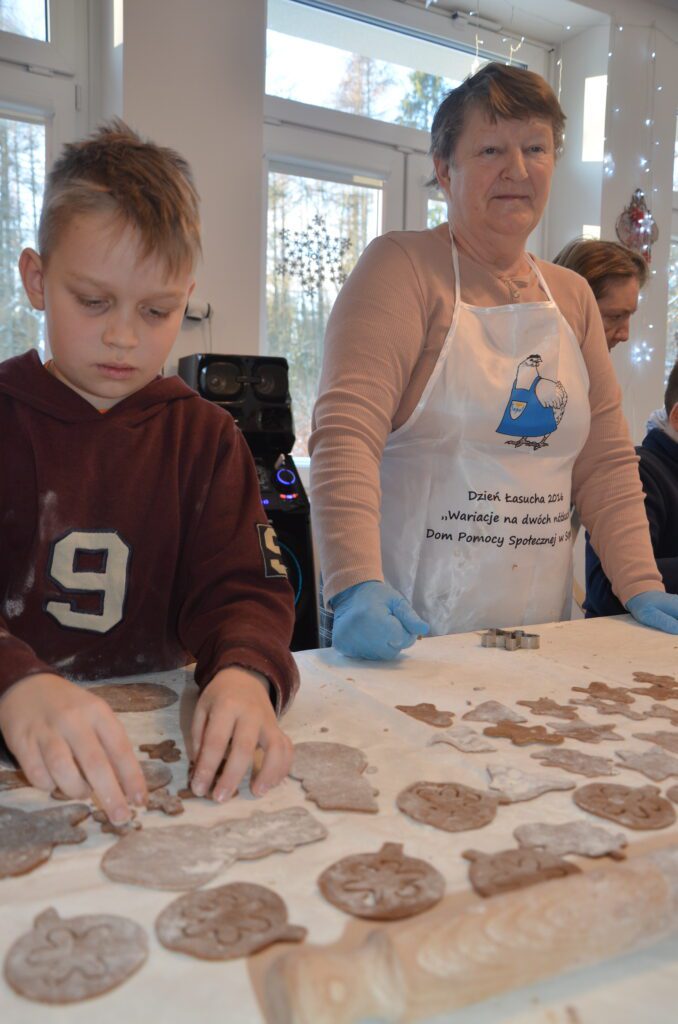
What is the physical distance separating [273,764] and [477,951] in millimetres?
325

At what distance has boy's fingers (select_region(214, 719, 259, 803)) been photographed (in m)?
0.72

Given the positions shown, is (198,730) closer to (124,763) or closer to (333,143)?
(124,763)

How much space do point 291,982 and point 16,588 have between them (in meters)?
0.74

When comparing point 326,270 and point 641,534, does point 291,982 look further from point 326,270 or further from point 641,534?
point 326,270

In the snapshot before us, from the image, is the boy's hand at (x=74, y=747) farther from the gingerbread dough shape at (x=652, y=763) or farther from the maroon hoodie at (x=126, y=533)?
the gingerbread dough shape at (x=652, y=763)

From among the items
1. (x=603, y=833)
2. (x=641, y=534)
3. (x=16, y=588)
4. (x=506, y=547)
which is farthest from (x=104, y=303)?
(x=641, y=534)

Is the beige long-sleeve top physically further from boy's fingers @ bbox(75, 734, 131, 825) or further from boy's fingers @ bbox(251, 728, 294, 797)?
boy's fingers @ bbox(75, 734, 131, 825)

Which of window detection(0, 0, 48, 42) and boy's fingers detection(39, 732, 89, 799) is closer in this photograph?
boy's fingers detection(39, 732, 89, 799)

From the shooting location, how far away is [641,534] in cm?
160

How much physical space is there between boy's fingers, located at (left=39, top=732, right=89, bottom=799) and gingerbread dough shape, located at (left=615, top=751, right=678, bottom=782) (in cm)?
49

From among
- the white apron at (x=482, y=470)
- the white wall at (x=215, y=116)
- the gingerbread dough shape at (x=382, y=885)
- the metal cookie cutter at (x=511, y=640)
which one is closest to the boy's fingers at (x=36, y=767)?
the gingerbread dough shape at (x=382, y=885)

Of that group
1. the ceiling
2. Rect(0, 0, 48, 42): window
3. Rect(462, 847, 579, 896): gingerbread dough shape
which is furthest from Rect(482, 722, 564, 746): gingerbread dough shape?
the ceiling

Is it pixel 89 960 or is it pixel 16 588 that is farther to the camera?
pixel 16 588

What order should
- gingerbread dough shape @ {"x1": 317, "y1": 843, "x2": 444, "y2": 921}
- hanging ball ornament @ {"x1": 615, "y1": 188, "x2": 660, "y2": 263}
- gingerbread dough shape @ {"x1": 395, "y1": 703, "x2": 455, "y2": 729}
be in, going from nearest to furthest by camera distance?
1. gingerbread dough shape @ {"x1": 317, "y1": 843, "x2": 444, "y2": 921}
2. gingerbread dough shape @ {"x1": 395, "y1": 703, "x2": 455, "y2": 729}
3. hanging ball ornament @ {"x1": 615, "y1": 188, "x2": 660, "y2": 263}
